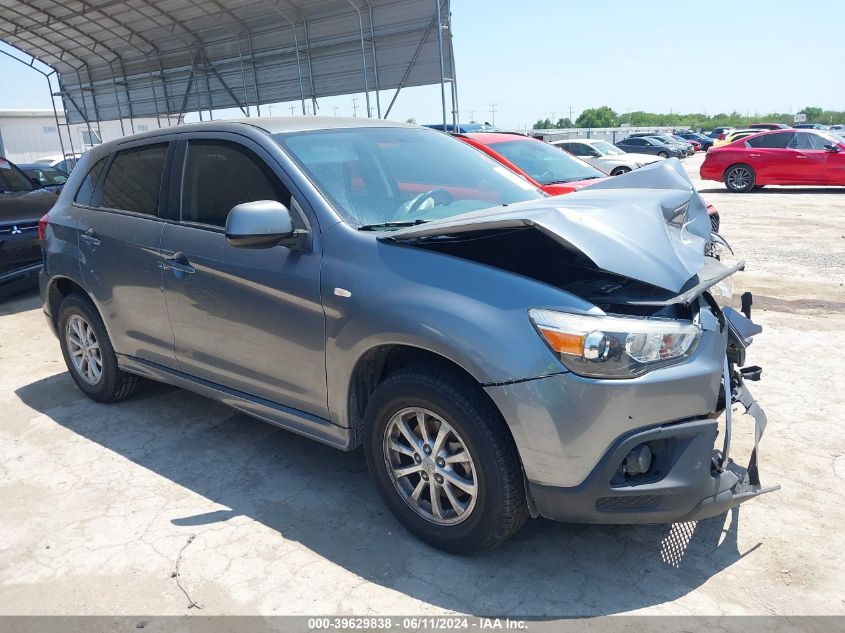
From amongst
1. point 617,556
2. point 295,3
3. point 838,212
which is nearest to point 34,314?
point 617,556

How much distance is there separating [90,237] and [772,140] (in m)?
17.1

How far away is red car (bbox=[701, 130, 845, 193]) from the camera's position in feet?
53.1

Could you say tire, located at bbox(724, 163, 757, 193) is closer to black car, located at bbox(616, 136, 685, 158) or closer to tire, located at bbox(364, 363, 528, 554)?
tire, located at bbox(364, 363, 528, 554)

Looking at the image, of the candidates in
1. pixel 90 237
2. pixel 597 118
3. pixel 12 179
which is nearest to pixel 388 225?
pixel 90 237

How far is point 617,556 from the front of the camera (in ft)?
9.39

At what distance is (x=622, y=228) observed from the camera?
8.79 ft

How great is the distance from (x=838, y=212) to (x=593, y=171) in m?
6.83

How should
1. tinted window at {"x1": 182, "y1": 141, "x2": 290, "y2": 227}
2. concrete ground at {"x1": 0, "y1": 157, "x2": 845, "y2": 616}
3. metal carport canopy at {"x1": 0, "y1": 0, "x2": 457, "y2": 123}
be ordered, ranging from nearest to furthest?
concrete ground at {"x1": 0, "y1": 157, "x2": 845, "y2": 616}
tinted window at {"x1": 182, "y1": 141, "x2": 290, "y2": 227}
metal carport canopy at {"x1": 0, "y1": 0, "x2": 457, "y2": 123}

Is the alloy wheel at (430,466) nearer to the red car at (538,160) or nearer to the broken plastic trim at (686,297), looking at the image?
the broken plastic trim at (686,297)

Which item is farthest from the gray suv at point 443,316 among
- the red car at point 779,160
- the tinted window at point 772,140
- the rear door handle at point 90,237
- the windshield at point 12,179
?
the tinted window at point 772,140

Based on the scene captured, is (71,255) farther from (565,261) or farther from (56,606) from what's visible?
(565,261)

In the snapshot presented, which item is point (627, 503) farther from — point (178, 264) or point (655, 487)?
point (178, 264)

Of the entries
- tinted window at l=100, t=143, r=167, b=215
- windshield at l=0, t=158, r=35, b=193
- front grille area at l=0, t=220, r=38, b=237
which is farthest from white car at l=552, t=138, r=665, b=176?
tinted window at l=100, t=143, r=167, b=215

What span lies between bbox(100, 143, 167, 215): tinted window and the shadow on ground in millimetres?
1432
